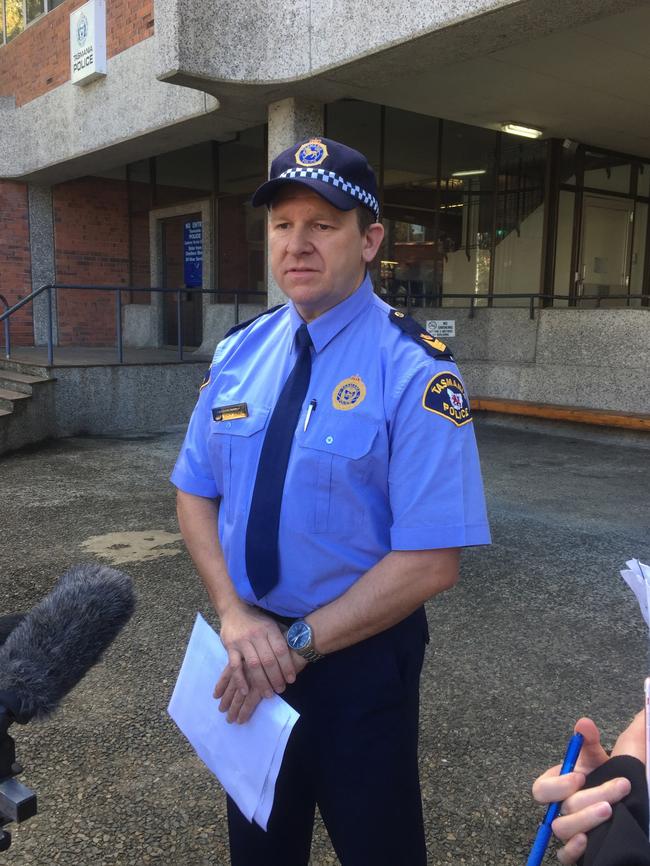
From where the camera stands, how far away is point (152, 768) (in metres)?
2.62

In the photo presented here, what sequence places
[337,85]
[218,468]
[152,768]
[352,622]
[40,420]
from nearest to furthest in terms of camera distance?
[352,622] < [218,468] < [152,768] < [337,85] < [40,420]

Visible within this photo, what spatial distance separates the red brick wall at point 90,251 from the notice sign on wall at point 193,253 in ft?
5.34

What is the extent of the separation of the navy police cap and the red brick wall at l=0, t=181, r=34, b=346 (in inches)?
487

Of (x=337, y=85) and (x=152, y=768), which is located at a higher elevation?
(x=337, y=85)

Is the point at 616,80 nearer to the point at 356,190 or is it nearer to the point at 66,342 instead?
the point at 356,190

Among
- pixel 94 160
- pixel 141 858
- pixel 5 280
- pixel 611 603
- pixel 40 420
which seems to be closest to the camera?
pixel 141 858

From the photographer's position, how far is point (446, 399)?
1.52 meters

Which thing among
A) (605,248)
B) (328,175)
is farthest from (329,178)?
(605,248)

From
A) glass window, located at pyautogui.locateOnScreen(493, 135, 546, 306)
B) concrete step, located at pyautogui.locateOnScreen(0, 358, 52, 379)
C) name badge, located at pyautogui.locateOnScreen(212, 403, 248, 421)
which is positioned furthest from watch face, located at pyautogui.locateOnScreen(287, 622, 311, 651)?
glass window, located at pyautogui.locateOnScreen(493, 135, 546, 306)

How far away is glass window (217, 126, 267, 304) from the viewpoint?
37.4 ft

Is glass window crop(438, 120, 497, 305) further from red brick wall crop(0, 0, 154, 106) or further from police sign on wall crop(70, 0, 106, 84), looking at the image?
police sign on wall crop(70, 0, 106, 84)

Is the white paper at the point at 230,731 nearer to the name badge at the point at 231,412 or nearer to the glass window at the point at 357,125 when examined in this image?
the name badge at the point at 231,412

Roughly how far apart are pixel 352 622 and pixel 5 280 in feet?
42.3

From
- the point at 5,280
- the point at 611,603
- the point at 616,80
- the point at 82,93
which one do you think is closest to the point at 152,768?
the point at 611,603
